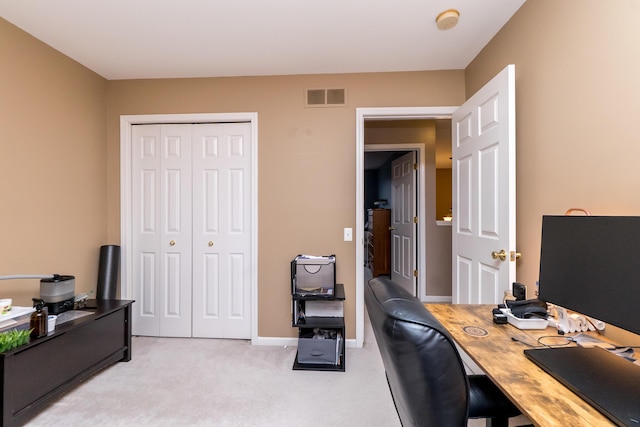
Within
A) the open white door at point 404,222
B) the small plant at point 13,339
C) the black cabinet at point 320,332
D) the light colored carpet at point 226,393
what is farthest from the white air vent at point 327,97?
the small plant at point 13,339

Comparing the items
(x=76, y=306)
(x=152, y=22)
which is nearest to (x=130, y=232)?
(x=76, y=306)

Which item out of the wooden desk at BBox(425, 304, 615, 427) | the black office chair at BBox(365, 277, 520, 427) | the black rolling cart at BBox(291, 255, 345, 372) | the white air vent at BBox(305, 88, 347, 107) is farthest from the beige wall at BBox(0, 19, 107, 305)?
the wooden desk at BBox(425, 304, 615, 427)

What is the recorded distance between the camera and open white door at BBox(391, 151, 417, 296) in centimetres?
409

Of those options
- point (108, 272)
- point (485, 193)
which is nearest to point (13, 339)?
point (108, 272)

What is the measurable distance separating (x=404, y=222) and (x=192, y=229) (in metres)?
3.03

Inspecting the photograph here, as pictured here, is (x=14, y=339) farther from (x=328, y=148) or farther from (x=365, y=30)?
(x=365, y=30)

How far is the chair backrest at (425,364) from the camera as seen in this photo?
66 cm

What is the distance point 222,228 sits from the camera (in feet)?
9.04

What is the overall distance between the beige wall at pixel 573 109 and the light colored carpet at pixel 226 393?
52.2 inches

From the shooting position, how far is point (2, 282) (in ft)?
6.25

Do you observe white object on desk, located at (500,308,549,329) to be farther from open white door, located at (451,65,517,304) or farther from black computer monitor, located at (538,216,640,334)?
open white door, located at (451,65,517,304)

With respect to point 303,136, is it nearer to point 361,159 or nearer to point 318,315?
point 361,159

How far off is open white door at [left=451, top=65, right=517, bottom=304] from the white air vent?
3.22 ft

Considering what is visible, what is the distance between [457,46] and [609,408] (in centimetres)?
233
